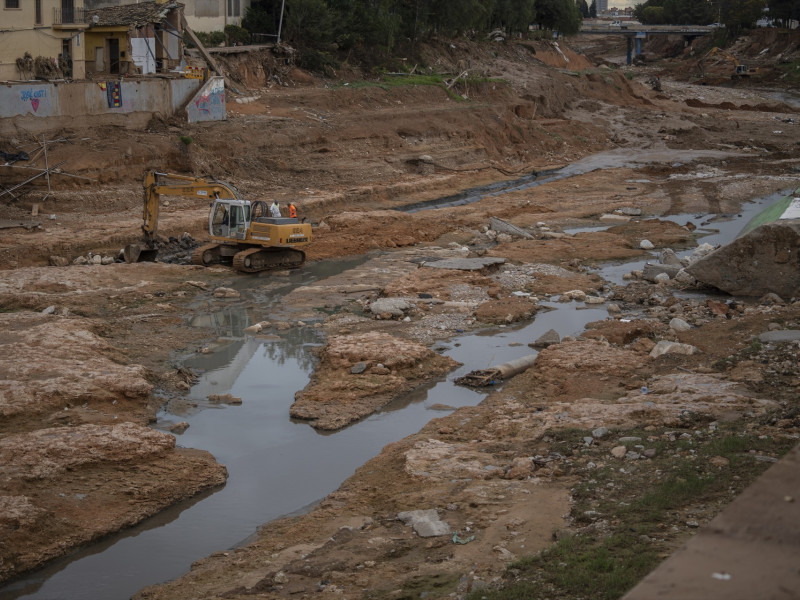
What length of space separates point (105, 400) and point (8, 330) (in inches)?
178

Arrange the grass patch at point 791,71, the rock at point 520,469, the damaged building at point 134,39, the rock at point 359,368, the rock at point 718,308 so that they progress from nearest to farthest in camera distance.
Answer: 1. the rock at point 520,469
2. the rock at point 359,368
3. the rock at point 718,308
4. the damaged building at point 134,39
5. the grass patch at point 791,71

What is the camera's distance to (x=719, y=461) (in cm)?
1195

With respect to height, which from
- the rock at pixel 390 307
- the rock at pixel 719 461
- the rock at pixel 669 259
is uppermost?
the rock at pixel 719 461

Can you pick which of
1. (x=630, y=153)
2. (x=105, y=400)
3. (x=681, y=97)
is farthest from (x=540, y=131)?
(x=105, y=400)

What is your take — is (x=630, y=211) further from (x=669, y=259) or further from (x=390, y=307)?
(x=390, y=307)

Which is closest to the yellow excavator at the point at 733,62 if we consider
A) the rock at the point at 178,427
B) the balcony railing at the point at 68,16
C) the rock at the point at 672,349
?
the balcony railing at the point at 68,16

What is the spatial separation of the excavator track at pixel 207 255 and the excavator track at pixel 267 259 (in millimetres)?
759

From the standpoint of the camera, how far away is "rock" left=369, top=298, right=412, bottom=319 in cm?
2230

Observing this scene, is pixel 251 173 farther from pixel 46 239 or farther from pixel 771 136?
pixel 771 136

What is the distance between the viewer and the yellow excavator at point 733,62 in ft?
311

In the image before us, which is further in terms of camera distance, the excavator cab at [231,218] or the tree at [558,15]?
the tree at [558,15]

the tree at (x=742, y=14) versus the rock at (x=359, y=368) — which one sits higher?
the tree at (x=742, y=14)

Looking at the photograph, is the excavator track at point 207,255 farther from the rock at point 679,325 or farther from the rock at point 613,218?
the rock at point 613,218

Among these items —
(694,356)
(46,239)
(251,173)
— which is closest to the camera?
(694,356)
